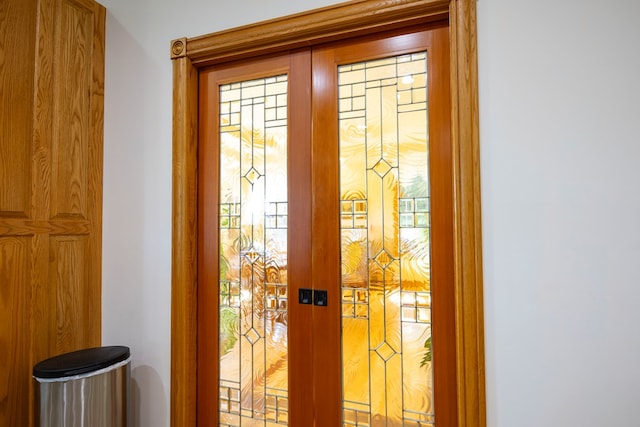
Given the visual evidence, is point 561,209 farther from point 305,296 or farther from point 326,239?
point 305,296

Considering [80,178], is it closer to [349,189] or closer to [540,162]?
[349,189]

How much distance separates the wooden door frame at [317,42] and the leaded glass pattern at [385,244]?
0.15 meters

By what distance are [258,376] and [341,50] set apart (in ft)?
5.21

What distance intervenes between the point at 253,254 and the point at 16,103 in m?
1.26

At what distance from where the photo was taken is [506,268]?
1.31 meters

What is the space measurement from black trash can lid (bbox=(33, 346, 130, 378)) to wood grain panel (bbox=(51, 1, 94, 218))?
675 mm

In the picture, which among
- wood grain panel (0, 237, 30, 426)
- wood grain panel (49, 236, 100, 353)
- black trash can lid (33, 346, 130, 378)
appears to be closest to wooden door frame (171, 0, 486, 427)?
black trash can lid (33, 346, 130, 378)

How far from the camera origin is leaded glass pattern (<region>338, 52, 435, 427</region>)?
1473 mm

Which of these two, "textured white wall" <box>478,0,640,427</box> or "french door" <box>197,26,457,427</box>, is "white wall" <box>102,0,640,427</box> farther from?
"french door" <box>197,26,457,427</box>

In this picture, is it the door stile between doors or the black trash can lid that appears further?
the door stile between doors

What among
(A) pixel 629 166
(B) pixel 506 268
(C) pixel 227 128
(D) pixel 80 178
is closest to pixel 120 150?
(D) pixel 80 178

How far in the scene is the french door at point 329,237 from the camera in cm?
147

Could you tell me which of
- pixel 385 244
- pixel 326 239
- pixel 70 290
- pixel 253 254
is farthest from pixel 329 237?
pixel 70 290

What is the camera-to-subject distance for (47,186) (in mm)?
1710
